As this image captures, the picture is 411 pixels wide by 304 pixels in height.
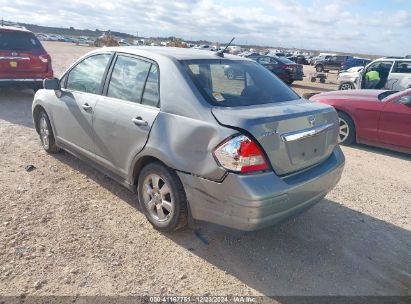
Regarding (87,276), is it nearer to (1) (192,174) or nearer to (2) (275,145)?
(1) (192,174)

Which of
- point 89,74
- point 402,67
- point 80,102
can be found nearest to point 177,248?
point 80,102

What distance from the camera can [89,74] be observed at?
4309mm

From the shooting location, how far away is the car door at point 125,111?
11.1ft

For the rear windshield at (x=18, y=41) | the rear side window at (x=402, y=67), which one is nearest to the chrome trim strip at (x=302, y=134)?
the rear windshield at (x=18, y=41)

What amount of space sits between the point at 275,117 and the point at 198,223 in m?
1.10

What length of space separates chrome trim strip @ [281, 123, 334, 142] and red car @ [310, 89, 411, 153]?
12.0 feet

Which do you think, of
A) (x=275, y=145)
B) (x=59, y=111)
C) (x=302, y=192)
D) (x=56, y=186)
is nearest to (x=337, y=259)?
(x=302, y=192)

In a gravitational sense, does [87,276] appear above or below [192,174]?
below

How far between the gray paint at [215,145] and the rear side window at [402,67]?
31.8 ft

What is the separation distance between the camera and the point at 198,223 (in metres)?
3.12

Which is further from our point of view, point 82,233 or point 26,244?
point 82,233

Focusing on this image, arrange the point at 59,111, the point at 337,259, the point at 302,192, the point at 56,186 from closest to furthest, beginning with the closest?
the point at 302,192 → the point at 337,259 → the point at 56,186 → the point at 59,111

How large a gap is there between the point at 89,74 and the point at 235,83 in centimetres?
179

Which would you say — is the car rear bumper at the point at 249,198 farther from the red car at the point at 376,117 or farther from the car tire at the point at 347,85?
the car tire at the point at 347,85
